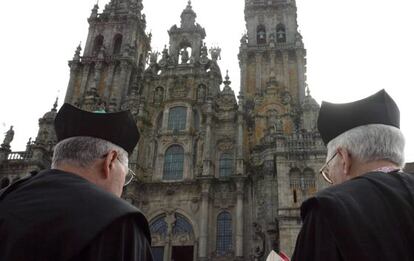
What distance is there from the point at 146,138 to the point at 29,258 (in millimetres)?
24922

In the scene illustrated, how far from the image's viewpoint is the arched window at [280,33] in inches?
1163

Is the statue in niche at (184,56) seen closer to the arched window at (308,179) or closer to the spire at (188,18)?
the spire at (188,18)

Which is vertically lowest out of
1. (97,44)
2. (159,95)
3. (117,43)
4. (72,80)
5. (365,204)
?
(365,204)

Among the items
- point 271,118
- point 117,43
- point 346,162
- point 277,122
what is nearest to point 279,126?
point 277,122

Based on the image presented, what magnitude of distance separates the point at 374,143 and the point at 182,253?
21.3 metres

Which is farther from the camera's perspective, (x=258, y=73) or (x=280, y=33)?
(x=280, y=33)

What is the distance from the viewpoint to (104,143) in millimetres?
2801

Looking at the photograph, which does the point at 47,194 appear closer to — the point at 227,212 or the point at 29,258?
the point at 29,258

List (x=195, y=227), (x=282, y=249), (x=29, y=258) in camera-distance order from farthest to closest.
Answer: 1. (x=195, y=227)
2. (x=282, y=249)
3. (x=29, y=258)

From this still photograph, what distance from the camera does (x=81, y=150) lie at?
2713 millimetres

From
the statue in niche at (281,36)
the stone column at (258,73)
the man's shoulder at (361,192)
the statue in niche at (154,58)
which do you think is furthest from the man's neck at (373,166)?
the statue in niche at (154,58)

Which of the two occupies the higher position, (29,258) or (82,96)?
(82,96)

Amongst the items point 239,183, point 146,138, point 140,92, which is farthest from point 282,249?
point 140,92

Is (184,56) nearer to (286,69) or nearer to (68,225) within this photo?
(286,69)
